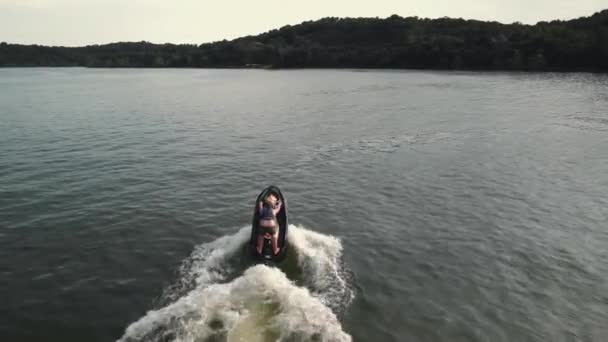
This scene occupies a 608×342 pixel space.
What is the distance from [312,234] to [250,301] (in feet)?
24.1

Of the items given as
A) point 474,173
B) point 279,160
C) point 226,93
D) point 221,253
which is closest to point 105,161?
point 279,160

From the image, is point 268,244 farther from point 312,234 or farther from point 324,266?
point 312,234

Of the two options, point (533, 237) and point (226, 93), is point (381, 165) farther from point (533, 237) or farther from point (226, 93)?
point (226, 93)

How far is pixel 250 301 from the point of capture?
16.4 meters

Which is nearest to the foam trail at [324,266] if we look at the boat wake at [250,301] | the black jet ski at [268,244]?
the boat wake at [250,301]

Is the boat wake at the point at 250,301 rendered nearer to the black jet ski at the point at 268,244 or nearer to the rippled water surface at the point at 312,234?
the rippled water surface at the point at 312,234

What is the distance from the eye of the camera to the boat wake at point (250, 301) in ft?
49.3

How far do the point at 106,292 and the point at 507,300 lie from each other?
15.9m

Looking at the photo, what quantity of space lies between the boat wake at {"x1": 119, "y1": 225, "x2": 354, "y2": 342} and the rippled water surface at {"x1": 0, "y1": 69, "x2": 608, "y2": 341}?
7 cm

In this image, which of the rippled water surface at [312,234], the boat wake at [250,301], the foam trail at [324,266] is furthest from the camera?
the foam trail at [324,266]

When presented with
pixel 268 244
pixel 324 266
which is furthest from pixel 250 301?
pixel 324 266

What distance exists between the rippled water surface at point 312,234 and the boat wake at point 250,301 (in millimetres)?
74

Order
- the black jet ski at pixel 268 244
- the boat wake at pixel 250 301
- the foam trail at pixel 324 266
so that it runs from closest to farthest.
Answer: the boat wake at pixel 250 301, the foam trail at pixel 324 266, the black jet ski at pixel 268 244

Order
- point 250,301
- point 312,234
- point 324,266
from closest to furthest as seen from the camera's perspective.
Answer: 1. point 250,301
2. point 324,266
3. point 312,234
